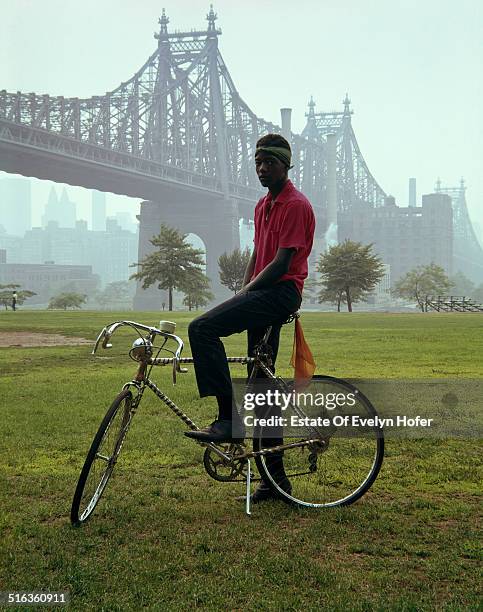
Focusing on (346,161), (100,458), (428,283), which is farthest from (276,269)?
A: (346,161)

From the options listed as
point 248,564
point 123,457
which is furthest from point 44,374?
point 248,564

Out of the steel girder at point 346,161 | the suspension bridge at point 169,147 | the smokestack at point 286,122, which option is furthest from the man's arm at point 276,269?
the steel girder at point 346,161

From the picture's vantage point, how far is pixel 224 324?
11.9 feet

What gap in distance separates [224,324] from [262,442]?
2.23 feet

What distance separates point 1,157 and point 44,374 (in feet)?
129

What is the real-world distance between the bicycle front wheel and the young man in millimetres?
339

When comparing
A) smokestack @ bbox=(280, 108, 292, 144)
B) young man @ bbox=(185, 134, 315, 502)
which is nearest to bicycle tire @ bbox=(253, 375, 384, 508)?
young man @ bbox=(185, 134, 315, 502)

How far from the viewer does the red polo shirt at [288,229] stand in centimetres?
363

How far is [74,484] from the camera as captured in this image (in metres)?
4.38

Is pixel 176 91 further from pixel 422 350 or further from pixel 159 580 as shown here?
pixel 159 580

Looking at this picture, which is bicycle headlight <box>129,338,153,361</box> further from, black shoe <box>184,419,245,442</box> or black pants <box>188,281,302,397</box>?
black shoe <box>184,419,245,442</box>

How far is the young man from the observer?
3.61m

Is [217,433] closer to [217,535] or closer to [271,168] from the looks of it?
[217,535]

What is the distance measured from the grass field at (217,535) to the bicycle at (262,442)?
0.39 ft
